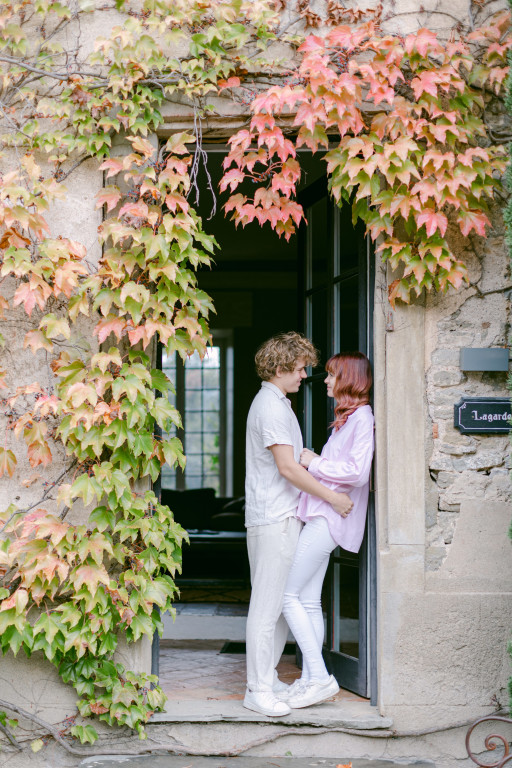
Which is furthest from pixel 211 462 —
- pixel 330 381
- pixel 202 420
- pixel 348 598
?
pixel 330 381

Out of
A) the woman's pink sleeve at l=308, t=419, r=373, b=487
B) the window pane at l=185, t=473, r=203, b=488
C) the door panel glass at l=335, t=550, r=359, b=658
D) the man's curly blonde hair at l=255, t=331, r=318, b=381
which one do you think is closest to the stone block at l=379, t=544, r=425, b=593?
the door panel glass at l=335, t=550, r=359, b=658

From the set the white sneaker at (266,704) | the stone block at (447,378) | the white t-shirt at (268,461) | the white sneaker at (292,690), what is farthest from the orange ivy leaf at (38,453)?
the stone block at (447,378)

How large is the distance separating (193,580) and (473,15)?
5.46 meters

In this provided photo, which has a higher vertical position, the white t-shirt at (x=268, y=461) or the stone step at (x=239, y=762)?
the white t-shirt at (x=268, y=461)

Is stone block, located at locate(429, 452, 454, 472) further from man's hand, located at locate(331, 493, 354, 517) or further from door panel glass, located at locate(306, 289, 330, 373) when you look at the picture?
door panel glass, located at locate(306, 289, 330, 373)

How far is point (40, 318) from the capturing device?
3980 millimetres

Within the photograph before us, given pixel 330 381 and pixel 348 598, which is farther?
pixel 348 598

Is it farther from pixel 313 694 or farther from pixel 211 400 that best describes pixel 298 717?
pixel 211 400

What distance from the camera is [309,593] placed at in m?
3.97

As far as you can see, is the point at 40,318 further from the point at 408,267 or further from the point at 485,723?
the point at 485,723

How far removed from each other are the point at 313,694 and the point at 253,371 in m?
7.36

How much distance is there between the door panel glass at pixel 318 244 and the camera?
4398mm

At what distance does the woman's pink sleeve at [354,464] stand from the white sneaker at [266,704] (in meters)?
1.04

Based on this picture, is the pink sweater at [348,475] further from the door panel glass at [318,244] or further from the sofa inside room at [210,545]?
the sofa inside room at [210,545]
